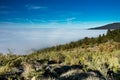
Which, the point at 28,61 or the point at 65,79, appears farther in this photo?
the point at 28,61

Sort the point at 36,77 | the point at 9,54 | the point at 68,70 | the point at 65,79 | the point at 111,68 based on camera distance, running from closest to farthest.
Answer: the point at 36,77, the point at 65,79, the point at 68,70, the point at 111,68, the point at 9,54

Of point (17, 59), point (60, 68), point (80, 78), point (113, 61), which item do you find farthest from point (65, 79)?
point (113, 61)

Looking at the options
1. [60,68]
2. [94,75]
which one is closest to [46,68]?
[60,68]

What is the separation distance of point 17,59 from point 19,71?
0.91 m

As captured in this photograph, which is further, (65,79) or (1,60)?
(1,60)

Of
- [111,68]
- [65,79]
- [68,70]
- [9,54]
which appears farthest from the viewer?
[9,54]

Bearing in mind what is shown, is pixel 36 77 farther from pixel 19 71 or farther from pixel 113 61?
pixel 113 61

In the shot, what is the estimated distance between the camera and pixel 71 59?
12250mm

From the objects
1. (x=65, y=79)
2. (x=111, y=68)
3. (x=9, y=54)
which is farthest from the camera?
(x=9, y=54)

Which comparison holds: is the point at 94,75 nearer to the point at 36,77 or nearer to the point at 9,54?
the point at 36,77

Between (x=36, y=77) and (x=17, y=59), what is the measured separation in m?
1.74

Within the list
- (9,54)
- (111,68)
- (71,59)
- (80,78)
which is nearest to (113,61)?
(111,68)

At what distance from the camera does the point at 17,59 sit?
1005 centimetres

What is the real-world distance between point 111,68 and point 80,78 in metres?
1.99
